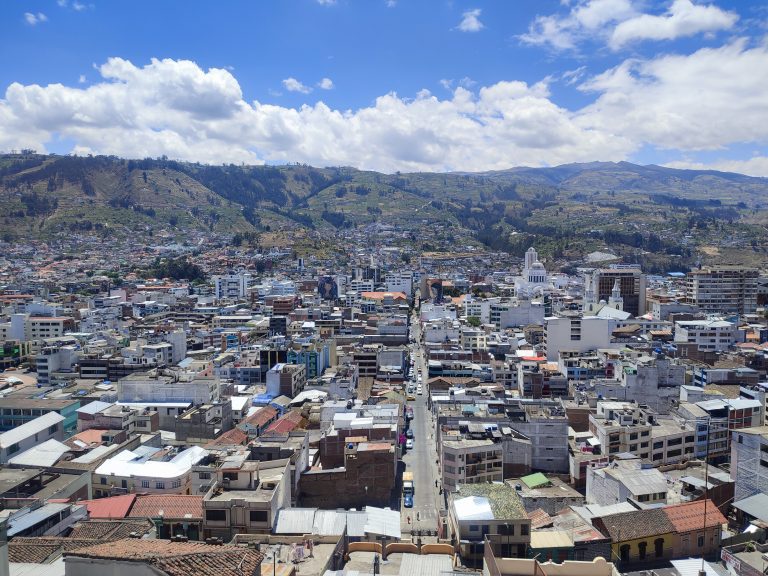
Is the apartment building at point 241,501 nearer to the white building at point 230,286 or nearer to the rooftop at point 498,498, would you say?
the rooftop at point 498,498

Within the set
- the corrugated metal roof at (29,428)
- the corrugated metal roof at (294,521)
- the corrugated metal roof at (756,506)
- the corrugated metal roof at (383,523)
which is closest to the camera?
the corrugated metal roof at (294,521)

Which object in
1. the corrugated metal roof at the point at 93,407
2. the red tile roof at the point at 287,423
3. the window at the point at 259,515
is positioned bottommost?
the red tile roof at the point at 287,423

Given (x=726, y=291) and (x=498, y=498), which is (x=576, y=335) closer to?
(x=726, y=291)

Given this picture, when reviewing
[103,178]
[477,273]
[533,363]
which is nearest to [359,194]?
[103,178]

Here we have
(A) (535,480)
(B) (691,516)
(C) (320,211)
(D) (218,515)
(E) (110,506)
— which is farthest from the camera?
(C) (320,211)

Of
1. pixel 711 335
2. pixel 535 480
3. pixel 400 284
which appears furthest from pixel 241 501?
pixel 400 284

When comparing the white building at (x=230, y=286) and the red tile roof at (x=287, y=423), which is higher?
the white building at (x=230, y=286)

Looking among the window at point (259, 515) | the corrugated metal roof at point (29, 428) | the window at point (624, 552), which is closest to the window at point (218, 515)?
A: the window at point (259, 515)
